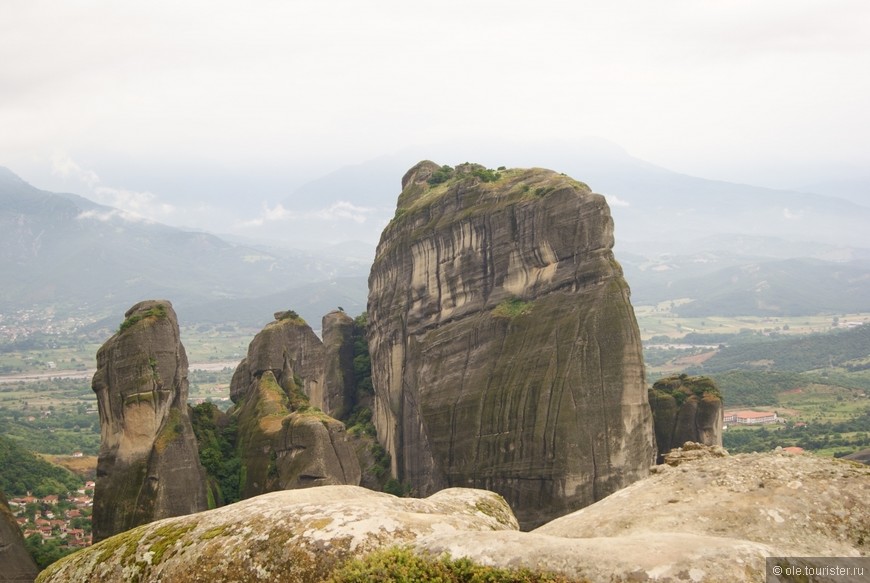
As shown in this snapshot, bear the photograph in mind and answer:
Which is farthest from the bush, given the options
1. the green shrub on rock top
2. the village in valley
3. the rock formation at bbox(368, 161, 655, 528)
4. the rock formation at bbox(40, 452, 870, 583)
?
the green shrub on rock top

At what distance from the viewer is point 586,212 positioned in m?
46.3

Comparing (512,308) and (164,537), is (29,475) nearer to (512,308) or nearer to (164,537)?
(512,308)

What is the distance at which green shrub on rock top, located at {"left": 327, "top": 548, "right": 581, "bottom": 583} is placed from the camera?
41.9 ft

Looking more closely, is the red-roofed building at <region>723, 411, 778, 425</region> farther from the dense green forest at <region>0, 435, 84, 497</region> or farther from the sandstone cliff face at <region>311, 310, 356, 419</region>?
the dense green forest at <region>0, 435, 84, 497</region>

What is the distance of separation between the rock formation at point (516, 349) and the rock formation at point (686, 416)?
5.46m

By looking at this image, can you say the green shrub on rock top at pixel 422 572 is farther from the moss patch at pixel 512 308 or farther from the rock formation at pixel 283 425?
the moss patch at pixel 512 308

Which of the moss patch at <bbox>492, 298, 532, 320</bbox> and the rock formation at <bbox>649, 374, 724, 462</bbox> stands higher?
the moss patch at <bbox>492, 298, 532, 320</bbox>

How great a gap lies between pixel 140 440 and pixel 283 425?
718 cm

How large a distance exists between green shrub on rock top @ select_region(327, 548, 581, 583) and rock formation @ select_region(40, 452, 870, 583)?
6.8 inches

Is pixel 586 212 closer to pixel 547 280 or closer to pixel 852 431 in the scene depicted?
pixel 547 280

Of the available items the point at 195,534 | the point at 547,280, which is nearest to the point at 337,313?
the point at 547,280

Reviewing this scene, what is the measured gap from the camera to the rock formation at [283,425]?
4184cm

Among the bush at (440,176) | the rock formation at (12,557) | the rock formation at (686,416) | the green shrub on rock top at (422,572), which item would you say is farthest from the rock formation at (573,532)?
the bush at (440,176)

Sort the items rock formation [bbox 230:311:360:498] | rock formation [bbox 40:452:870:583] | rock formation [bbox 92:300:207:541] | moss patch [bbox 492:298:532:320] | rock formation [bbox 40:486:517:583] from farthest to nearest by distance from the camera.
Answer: moss patch [bbox 492:298:532:320] → rock formation [bbox 230:311:360:498] → rock formation [bbox 92:300:207:541] → rock formation [bbox 40:486:517:583] → rock formation [bbox 40:452:870:583]
